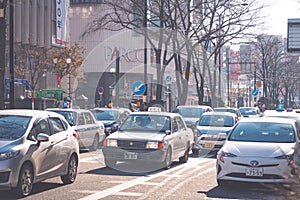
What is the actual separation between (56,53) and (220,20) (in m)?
18.6

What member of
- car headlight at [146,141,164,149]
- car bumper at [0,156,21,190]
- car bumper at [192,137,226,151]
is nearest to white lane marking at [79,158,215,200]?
car headlight at [146,141,164,149]

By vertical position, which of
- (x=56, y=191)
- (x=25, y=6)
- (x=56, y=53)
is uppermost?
(x=25, y=6)

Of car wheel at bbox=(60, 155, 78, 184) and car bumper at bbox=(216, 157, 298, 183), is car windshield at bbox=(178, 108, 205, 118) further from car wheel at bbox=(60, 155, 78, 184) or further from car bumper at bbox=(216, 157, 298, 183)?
car bumper at bbox=(216, 157, 298, 183)

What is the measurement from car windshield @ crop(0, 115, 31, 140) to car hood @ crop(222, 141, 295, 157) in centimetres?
406

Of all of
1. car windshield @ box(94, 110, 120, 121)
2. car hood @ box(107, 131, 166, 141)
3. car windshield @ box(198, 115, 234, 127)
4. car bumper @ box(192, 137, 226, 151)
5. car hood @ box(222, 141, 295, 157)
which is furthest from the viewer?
car windshield @ box(94, 110, 120, 121)

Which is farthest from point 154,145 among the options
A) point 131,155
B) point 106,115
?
point 106,115

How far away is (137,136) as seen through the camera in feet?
47.3

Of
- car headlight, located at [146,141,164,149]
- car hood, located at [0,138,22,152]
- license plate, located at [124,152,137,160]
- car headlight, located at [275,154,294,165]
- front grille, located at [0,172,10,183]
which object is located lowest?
license plate, located at [124,152,137,160]

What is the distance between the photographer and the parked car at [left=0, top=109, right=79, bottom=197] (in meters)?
9.51

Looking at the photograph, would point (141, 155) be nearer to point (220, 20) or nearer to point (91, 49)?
point (220, 20)

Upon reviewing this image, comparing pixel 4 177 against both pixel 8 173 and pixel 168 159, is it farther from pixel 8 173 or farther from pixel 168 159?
pixel 168 159

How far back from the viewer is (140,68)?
7006 cm

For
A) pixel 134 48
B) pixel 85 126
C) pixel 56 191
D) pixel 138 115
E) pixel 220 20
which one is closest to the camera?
pixel 56 191

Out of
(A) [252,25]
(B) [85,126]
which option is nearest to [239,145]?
(B) [85,126]
